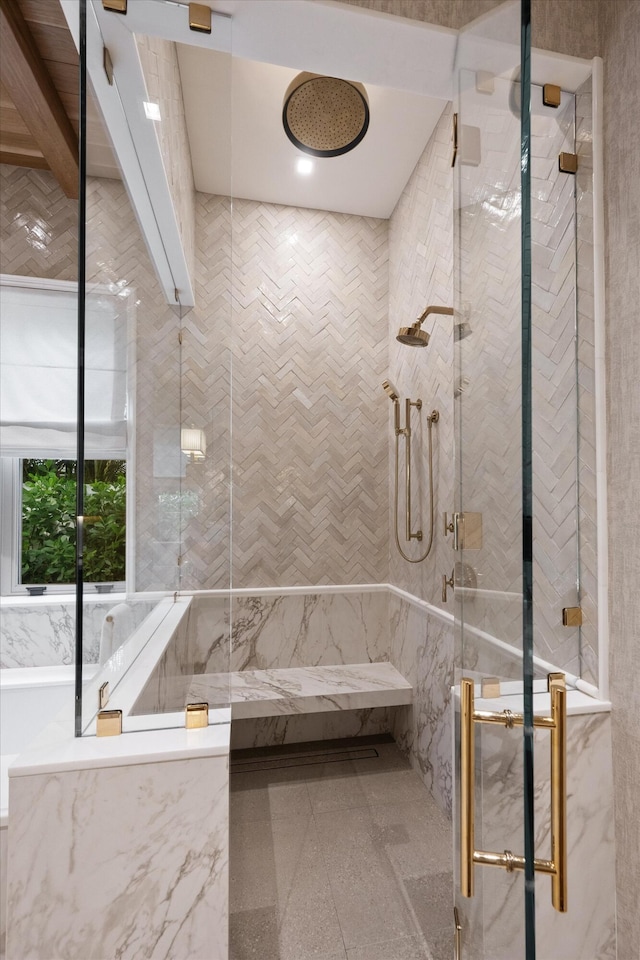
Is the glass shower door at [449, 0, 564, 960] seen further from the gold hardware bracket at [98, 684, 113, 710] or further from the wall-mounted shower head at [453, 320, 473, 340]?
the gold hardware bracket at [98, 684, 113, 710]

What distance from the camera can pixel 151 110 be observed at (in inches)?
58.3

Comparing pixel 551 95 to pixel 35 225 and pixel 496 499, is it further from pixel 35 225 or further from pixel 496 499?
pixel 35 225

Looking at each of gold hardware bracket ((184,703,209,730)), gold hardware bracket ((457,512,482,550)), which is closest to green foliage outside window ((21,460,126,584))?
gold hardware bracket ((184,703,209,730))

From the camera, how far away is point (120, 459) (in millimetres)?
1366

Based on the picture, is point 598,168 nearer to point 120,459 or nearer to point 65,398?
point 120,459

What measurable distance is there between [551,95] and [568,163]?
185mm

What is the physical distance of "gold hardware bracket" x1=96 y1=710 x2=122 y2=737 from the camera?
3.41ft

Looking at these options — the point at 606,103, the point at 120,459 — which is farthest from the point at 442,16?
the point at 120,459

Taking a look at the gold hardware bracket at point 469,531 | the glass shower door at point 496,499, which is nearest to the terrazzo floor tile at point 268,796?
the glass shower door at point 496,499

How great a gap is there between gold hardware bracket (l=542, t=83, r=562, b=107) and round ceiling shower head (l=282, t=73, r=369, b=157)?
105cm

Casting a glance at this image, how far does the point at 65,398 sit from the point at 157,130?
55.8 inches

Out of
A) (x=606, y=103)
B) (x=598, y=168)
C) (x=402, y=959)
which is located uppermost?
(x=606, y=103)

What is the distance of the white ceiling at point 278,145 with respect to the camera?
63.4 inches

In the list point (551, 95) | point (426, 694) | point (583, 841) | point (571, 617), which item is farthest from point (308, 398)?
point (583, 841)
